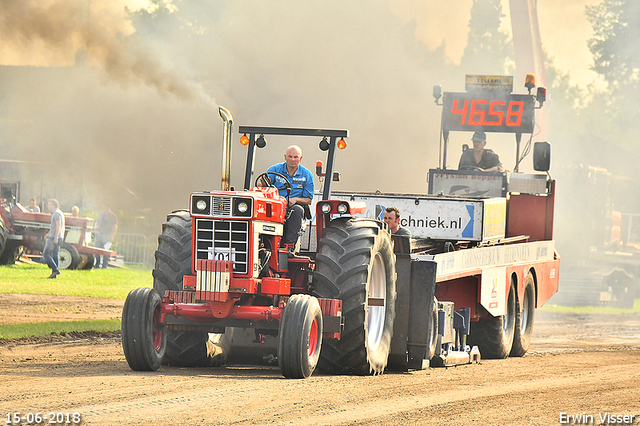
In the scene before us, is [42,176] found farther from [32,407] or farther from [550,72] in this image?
[550,72]

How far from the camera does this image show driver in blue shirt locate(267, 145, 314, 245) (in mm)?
9492

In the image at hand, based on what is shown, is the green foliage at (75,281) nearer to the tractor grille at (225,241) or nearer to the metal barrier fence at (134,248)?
the metal barrier fence at (134,248)

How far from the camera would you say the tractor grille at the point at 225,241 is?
8.94 m

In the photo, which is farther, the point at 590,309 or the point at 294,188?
the point at 590,309

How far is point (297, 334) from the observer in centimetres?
849

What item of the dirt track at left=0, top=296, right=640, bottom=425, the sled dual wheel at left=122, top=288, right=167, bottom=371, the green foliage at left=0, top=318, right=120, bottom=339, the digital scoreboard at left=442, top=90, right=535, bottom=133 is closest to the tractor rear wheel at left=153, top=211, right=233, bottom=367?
the dirt track at left=0, top=296, right=640, bottom=425

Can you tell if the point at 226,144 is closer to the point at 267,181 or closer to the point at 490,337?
the point at 267,181

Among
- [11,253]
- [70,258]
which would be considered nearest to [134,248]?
[70,258]

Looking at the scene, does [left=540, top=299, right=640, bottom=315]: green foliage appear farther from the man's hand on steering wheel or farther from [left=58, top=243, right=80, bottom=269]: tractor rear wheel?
the man's hand on steering wheel

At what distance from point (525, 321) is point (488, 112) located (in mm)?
4183

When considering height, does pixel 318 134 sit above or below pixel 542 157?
below

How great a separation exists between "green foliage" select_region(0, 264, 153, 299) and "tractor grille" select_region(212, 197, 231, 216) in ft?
39.1

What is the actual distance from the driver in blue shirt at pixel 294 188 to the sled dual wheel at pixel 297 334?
3.00 feet

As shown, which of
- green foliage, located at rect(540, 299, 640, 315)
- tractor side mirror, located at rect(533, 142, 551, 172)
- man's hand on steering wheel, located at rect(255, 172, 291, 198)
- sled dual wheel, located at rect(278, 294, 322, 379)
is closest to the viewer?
A: sled dual wheel, located at rect(278, 294, 322, 379)
